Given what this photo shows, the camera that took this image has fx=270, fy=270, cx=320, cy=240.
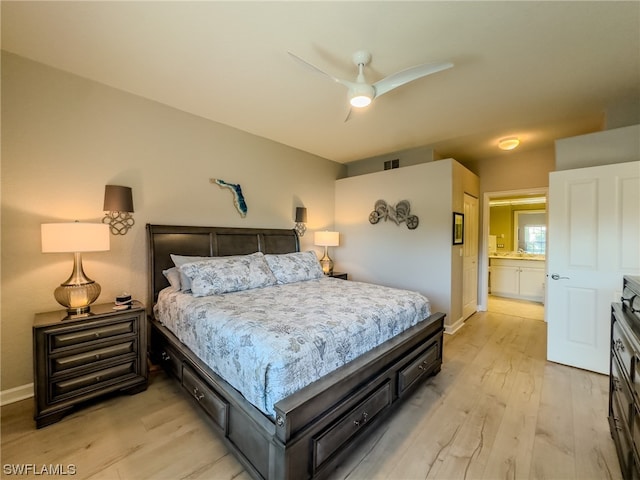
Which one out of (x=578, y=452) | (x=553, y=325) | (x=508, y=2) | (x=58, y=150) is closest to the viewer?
(x=508, y=2)

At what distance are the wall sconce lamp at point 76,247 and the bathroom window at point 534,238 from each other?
8.52 metres

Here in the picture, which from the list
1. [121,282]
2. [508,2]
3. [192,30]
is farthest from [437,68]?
[121,282]

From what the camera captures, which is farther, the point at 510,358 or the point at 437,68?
the point at 510,358

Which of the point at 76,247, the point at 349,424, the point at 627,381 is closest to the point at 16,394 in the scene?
the point at 76,247

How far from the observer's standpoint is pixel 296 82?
8.28 ft

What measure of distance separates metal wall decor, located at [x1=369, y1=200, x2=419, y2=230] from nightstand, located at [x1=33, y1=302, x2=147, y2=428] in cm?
356

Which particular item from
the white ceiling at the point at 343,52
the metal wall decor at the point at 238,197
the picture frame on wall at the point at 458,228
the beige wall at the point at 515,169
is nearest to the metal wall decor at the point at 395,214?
the picture frame on wall at the point at 458,228

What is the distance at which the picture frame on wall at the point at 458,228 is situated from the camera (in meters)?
3.94

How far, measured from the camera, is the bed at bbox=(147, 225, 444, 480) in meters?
1.40

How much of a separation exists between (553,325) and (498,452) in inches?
75.0

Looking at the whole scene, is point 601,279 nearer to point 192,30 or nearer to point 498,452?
point 498,452

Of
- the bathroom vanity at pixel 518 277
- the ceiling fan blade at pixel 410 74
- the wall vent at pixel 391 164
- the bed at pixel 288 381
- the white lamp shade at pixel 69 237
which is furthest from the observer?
the bathroom vanity at pixel 518 277

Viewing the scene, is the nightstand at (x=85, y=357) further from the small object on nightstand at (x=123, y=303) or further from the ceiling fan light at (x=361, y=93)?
the ceiling fan light at (x=361, y=93)

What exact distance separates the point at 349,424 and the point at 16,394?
2772 mm
